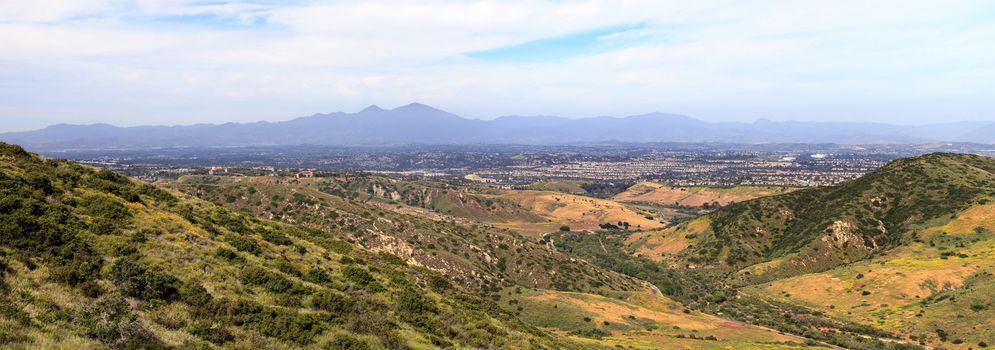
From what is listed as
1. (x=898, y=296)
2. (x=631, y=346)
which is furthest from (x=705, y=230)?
(x=631, y=346)

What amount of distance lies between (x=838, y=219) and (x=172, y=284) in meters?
119

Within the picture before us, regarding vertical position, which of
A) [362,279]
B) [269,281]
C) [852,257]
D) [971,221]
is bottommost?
[852,257]

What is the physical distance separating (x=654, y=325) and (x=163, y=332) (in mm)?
51252

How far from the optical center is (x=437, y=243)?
242 ft

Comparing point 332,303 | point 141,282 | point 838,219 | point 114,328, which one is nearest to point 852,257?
point 838,219

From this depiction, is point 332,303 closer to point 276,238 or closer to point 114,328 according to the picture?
point 114,328

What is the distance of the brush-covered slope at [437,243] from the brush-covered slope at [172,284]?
33908 mm

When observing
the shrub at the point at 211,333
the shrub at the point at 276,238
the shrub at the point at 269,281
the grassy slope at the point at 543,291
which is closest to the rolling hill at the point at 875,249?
the grassy slope at the point at 543,291

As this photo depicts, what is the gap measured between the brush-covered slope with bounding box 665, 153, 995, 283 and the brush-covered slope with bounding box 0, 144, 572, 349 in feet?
284

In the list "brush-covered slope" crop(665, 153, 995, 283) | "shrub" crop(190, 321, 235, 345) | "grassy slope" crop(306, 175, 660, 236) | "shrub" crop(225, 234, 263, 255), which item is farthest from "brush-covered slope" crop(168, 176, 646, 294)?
"grassy slope" crop(306, 175, 660, 236)

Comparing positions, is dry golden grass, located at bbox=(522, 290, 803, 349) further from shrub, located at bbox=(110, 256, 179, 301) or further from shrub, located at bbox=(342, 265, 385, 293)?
shrub, located at bbox=(110, 256, 179, 301)

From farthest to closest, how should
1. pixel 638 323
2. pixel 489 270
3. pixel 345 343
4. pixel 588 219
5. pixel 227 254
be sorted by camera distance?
pixel 588 219 → pixel 489 270 → pixel 638 323 → pixel 227 254 → pixel 345 343

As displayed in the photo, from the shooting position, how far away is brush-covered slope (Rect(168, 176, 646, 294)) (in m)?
69.1

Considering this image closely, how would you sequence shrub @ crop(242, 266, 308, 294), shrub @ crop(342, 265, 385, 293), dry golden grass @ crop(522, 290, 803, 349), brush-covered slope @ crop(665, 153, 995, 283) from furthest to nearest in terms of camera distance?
brush-covered slope @ crop(665, 153, 995, 283) < dry golden grass @ crop(522, 290, 803, 349) < shrub @ crop(342, 265, 385, 293) < shrub @ crop(242, 266, 308, 294)
